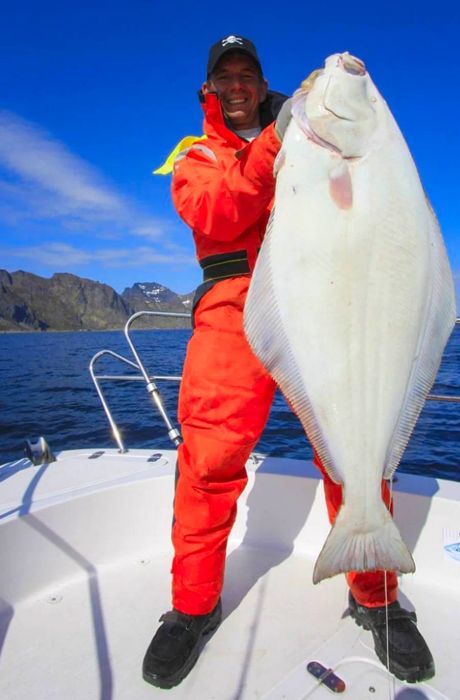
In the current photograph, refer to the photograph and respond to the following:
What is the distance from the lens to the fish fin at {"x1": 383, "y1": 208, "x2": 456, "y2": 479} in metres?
1.68

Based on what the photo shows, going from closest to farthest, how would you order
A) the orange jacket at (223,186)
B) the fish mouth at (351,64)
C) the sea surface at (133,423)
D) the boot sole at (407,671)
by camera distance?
the fish mouth at (351,64) < the orange jacket at (223,186) < the boot sole at (407,671) < the sea surface at (133,423)

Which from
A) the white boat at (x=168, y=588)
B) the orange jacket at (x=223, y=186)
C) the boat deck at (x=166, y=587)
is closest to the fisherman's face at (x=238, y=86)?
the orange jacket at (x=223, y=186)

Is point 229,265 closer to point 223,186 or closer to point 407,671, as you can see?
point 223,186

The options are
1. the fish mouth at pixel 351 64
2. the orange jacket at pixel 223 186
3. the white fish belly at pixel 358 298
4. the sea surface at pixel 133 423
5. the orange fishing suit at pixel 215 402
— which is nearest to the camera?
the white fish belly at pixel 358 298

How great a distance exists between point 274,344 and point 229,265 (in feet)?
2.02

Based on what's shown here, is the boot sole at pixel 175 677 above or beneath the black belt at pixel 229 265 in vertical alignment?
beneath

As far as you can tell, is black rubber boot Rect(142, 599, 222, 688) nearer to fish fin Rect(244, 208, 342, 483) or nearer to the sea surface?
fish fin Rect(244, 208, 342, 483)

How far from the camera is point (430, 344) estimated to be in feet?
5.64

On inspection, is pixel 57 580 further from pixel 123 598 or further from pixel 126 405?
pixel 126 405

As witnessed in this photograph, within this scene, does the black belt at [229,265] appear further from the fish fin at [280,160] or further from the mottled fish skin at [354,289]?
the fish fin at [280,160]

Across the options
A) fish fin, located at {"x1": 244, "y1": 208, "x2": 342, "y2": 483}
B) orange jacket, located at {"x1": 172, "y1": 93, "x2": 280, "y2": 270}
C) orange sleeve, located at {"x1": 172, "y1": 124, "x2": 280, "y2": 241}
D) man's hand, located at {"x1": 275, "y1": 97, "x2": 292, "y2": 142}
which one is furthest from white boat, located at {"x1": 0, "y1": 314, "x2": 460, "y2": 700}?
man's hand, located at {"x1": 275, "y1": 97, "x2": 292, "y2": 142}

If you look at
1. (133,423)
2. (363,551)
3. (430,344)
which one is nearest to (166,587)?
(363,551)

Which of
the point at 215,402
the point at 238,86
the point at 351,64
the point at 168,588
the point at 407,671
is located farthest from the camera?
the point at 168,588

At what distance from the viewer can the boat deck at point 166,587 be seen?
207 centimetres
